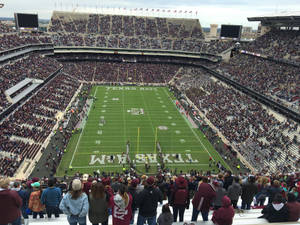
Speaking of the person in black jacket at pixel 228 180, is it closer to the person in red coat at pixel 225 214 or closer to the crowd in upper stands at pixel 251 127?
the person in red coat at pixel 225 214

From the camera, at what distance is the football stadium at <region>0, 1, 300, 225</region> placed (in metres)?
6.38

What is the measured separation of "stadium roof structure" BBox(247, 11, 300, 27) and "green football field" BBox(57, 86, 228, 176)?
26536mm

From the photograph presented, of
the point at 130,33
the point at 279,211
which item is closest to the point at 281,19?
the point at 130,33

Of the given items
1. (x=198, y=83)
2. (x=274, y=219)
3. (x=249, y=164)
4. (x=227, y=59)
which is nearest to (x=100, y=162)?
(x=249, y=164)

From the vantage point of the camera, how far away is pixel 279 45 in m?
50.6

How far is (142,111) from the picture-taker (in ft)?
137

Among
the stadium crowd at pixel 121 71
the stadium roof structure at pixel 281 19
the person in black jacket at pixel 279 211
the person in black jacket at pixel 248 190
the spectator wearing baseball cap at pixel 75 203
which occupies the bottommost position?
the stadium crowd at pixel 121 71

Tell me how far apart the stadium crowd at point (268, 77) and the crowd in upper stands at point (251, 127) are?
2.42 m

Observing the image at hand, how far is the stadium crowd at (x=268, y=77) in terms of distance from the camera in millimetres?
35338

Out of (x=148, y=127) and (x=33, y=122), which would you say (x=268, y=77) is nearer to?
(x=148, y=127)

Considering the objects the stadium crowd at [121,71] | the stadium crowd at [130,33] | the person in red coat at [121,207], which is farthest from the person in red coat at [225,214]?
the stadium crowd at [130,33]

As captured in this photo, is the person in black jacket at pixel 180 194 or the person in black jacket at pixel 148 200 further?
the person in black jacket at pixel 180 194

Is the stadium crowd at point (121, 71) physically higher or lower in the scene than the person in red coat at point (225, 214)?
lower

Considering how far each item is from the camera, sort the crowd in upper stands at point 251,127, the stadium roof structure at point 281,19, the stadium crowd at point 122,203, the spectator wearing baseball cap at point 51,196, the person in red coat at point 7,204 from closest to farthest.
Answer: the person in red coat at point 7,204
the stadium crowd at point 122,203
the spectator wearing baseball cap at point 51,196
the crowd in upper stands at point 251,127
the stadium roof structure at point 281,19
